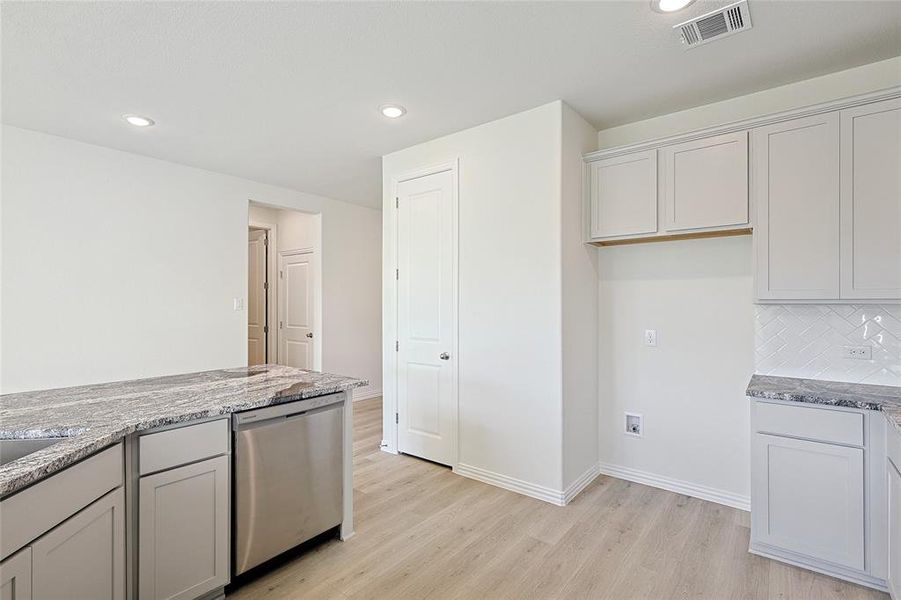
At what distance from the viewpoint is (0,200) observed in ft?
10.8

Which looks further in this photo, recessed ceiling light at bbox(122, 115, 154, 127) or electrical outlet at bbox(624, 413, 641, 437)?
electrical outlet at bbox(624, 413, 641, 437)

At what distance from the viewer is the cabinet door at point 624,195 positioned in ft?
9.55

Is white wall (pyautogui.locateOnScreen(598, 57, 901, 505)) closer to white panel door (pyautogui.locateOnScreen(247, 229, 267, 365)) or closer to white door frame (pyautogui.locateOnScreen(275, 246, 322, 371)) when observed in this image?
white door frame (pyautogui.locateOnScreen(275, 246, 322, 371))

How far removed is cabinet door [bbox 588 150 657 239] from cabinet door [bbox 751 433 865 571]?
55.9 inches

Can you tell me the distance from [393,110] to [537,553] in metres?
2.84

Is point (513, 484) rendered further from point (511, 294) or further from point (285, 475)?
→ point (285, 475)

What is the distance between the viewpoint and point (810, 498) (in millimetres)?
2201

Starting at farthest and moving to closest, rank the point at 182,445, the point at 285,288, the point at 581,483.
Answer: the point at 285,288 → the point at 581,483 → the point at 182,445

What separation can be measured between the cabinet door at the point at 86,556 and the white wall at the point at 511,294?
2.22m

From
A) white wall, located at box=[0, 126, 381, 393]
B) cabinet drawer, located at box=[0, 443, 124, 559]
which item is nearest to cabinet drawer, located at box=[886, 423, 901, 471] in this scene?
cabinet drawer, located at box=[0, 443, 124, 559]

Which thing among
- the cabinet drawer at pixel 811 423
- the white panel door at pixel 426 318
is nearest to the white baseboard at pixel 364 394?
the white panel door at pixel 426 318

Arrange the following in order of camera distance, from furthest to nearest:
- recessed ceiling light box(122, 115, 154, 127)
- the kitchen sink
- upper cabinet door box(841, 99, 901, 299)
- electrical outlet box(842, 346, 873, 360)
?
recessed ceiling light box(122, 115, 154, 127) → electrical outlet box(842, 346, 873, 360) → upper cabinet door box(841, 99, 901, 299) → the kitchen sink

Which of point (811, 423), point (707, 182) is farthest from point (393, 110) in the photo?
point (811, 423)

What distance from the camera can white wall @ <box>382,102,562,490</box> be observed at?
2.98 meters
